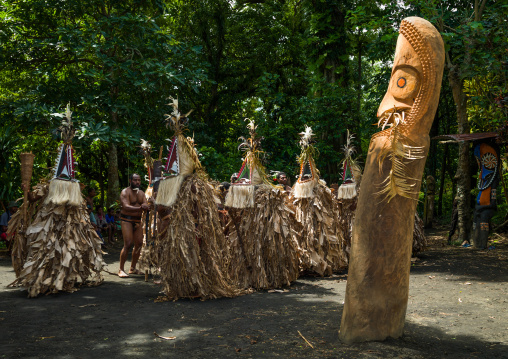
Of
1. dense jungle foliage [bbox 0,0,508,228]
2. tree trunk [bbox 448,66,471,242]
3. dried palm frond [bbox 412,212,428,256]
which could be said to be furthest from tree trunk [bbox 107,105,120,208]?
tree trunk [bbox 448,66,471,242]

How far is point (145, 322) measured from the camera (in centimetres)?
524

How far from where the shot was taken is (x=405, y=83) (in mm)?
4234

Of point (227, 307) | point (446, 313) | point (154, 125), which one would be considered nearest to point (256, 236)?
point (227, 307)

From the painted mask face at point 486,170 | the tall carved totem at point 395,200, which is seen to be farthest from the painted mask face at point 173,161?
the painted mask face at point 486,170

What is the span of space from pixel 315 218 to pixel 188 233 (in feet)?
10.3

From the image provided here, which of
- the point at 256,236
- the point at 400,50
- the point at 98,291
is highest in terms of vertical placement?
the point at 400,50

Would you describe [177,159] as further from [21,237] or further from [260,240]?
[21,237]

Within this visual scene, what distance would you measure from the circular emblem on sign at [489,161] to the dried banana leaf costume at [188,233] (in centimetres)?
748

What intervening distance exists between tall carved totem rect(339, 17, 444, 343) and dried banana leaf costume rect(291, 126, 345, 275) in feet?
13.6

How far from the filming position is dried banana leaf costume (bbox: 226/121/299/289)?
7.25 meters

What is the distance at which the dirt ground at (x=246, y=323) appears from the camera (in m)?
4.15

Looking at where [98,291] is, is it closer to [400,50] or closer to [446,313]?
[446,313]

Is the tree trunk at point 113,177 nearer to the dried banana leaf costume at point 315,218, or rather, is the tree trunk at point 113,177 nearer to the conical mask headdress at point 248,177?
the dried banana leaf costume at point 315,218

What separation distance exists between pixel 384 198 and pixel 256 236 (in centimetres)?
345
